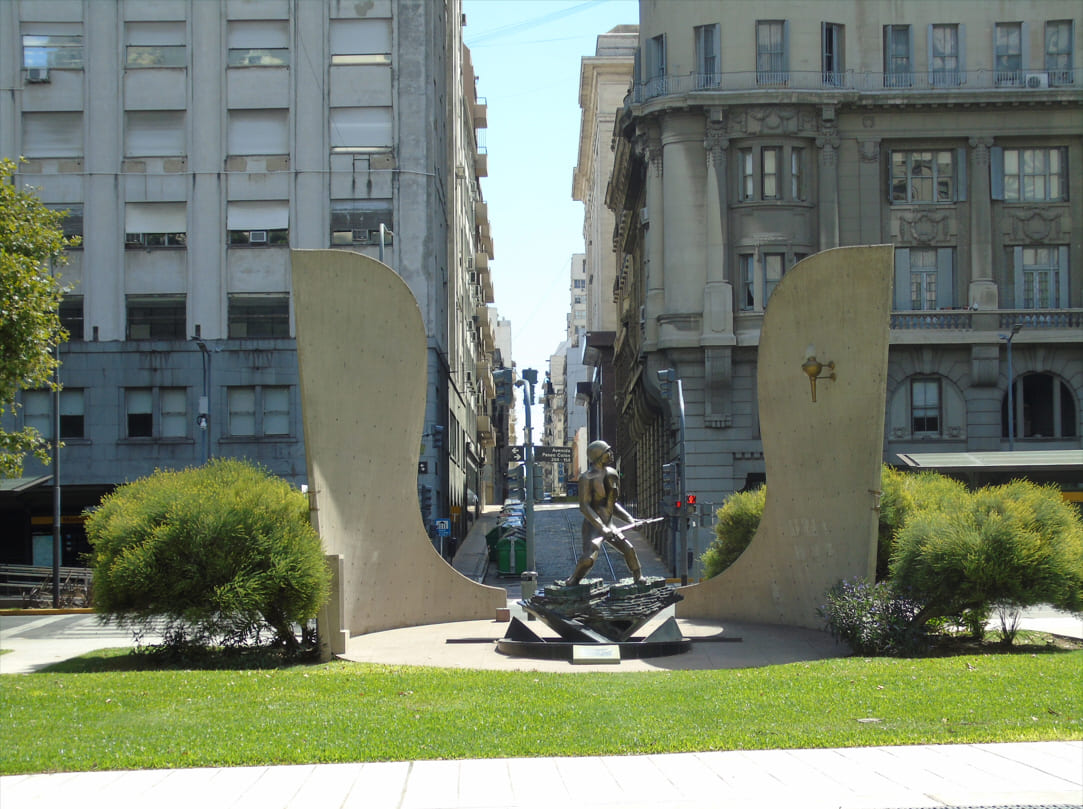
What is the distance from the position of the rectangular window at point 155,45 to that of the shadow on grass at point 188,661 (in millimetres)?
28263

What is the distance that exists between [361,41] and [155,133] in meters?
8.01

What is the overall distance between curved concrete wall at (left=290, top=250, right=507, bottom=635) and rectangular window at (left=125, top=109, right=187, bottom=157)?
23.7m

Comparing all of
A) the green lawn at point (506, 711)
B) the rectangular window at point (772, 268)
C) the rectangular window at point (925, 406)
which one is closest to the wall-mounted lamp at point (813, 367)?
the green lawn at point (506, 711)

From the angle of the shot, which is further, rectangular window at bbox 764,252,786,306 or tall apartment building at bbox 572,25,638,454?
tall apartment building at bbox 572,25,638,454

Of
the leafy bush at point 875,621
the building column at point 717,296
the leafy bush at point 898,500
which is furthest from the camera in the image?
the building column at point 717,296

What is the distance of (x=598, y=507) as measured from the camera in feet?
66.7

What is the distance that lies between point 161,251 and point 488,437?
160 feet

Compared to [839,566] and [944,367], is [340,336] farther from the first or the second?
[944,367]

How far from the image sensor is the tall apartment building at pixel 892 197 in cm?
4072

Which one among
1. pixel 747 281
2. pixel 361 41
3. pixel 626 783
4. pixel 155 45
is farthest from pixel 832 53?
pixel 626 783

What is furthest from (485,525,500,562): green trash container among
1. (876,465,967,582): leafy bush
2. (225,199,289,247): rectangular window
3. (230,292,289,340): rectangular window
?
(876,465,967,582): leafy bush

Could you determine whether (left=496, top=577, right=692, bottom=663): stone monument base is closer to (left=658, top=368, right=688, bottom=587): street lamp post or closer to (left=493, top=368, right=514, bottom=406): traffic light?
(left=493, top=368, right=514, bottom=406): traffic light

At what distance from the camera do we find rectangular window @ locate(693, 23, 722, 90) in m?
41.8

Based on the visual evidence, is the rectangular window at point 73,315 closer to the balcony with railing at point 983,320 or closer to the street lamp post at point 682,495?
the street lamp post at point 682,495
